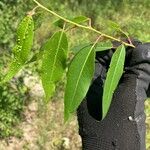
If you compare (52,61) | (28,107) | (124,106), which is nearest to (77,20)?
(52,61)

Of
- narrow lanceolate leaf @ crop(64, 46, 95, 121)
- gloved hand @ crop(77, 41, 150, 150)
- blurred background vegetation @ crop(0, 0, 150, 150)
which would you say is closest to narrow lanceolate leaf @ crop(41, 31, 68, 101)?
narrow lanceolate leaf @ crop(64, 46, 95, 121)

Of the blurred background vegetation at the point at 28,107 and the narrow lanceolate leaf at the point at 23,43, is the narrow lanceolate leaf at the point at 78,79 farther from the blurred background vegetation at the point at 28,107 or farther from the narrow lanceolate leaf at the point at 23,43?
the blurred background vegetation at the point at 28,107

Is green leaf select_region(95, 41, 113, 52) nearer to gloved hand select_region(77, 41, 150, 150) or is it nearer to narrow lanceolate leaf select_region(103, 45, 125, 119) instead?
narrow lanceolate leaf select_region(103, 45, 125, 119)

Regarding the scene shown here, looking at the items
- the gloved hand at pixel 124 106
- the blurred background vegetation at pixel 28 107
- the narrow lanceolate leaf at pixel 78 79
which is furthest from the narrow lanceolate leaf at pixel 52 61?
the blurred background vegetation at pixel 28 107

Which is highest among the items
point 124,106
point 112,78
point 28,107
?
point 112,78

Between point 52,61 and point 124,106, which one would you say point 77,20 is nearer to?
point 52,61

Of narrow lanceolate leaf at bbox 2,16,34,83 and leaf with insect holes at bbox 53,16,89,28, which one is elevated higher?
leaf with insect holes at bbox 53,16,89,28

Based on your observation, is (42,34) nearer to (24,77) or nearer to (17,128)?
(24,77)
